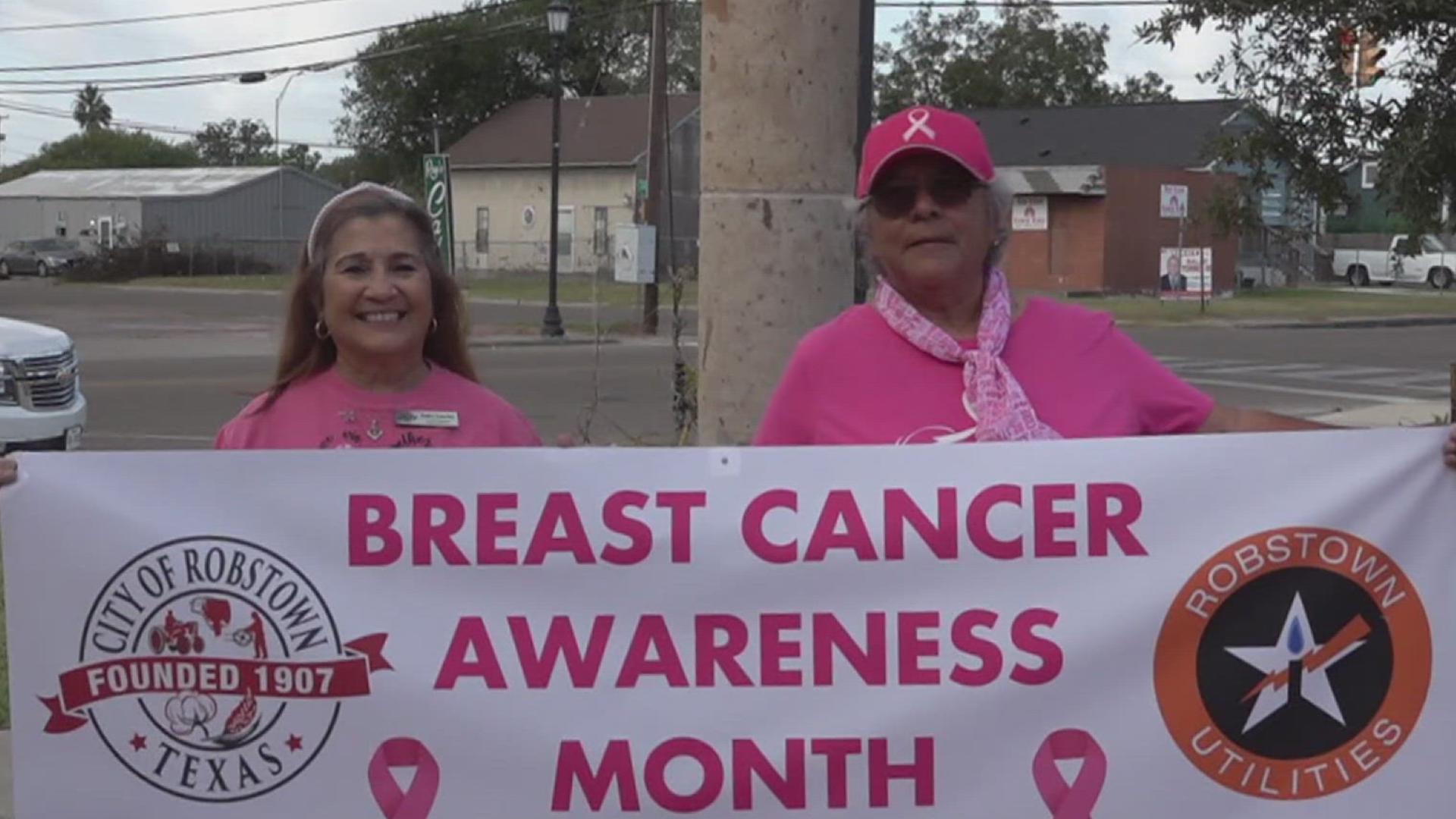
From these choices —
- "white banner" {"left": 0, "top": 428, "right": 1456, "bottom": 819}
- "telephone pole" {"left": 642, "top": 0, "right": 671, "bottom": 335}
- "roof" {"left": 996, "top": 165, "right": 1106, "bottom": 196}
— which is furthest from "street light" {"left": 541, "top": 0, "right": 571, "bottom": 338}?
"white banner" {"left": 0, "top": 428, "right": 1456, "bottom": 819}

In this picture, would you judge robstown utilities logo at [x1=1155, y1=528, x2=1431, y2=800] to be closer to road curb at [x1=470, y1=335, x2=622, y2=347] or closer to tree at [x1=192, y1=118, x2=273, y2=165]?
road curb at [x1=470, y1=335, x2=622, y2=347]

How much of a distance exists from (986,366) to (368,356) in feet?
3.73

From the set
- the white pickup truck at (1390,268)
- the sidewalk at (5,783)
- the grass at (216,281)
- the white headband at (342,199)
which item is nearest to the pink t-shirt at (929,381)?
the white headband at (342,199)

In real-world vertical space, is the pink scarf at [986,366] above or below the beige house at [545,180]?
below

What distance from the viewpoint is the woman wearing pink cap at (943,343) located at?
317cm

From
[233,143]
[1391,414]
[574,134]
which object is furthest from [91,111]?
[1391,414]

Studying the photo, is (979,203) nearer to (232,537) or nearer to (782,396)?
(782,396)

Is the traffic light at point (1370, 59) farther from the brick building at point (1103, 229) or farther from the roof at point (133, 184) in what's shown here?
the roof at point (133, 184)

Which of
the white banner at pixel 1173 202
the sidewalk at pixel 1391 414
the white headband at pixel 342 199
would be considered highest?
the white banner at pixel 1173 202

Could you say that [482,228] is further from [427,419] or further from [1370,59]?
[427,419]

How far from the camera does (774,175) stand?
4793 mm

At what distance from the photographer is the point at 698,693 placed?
318cm

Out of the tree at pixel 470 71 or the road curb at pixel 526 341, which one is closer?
the road curb at pixel 526 341

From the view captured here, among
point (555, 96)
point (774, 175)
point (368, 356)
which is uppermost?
point (555, 96)
